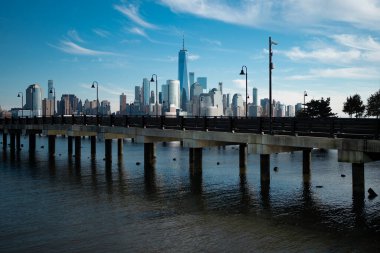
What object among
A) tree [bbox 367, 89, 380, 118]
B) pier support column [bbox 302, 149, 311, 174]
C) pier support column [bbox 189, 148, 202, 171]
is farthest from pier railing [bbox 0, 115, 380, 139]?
tree [bbox 367, 89, 380, 118]

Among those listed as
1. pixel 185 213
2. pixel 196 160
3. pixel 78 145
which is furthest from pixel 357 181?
pixel 78 145

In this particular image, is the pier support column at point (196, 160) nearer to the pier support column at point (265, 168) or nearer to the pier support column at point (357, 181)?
the pier support column at point (265, 168)

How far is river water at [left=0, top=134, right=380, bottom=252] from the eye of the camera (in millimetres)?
18500

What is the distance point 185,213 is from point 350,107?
73.9 metres

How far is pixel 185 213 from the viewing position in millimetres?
24391

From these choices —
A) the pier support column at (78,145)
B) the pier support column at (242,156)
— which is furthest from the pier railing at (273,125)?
the pier support column at (78,145)

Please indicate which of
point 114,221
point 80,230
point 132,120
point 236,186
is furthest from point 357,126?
point 132,120

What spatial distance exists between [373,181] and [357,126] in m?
11.8

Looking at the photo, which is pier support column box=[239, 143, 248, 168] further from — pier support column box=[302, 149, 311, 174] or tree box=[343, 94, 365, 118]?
tree box=[343, 94, 365, 118]

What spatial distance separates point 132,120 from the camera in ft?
155

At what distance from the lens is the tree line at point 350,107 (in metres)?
89.9

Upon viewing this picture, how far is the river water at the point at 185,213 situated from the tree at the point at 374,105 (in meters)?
58.5

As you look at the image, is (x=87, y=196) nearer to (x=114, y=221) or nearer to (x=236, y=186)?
(x=114, y=221)

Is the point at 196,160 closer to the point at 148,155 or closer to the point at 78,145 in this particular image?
the point at 148,155
